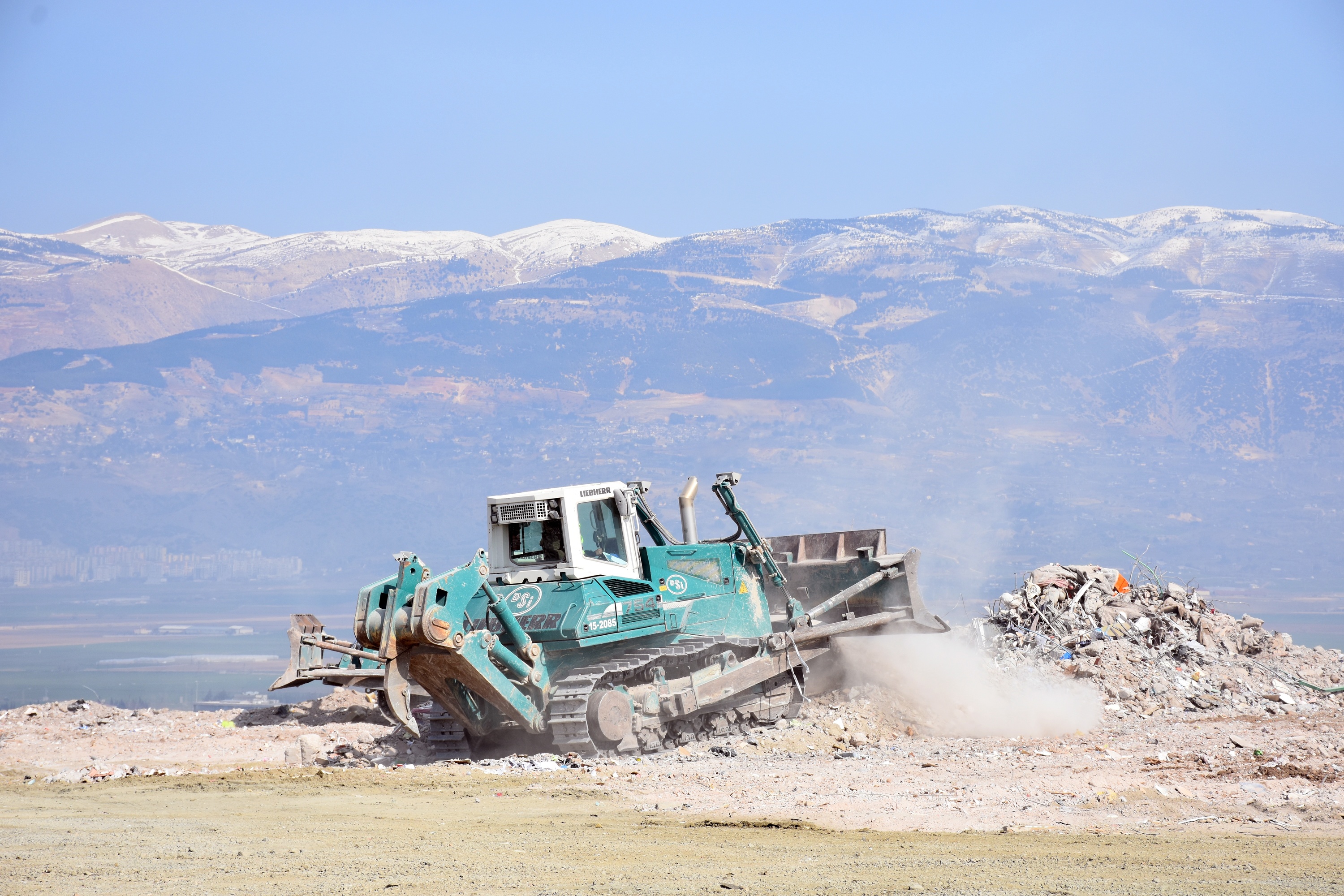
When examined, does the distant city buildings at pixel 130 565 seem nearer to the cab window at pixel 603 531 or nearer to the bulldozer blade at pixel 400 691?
the cab window at pixel 603 531

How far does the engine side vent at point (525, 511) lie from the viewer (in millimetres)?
14312

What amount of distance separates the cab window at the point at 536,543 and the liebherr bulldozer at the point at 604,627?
17mm

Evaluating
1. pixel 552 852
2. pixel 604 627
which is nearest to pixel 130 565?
pixel 604 627

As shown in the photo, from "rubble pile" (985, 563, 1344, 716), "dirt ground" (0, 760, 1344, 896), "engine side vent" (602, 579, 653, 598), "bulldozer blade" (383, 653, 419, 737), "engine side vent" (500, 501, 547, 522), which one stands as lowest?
"rubble pile" (985, 563, 1344, 716)

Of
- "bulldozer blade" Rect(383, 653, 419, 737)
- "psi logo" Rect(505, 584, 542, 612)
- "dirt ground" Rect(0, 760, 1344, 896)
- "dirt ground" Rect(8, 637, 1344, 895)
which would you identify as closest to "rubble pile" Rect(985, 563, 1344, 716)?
"dirt ground" Rect(8, 637, 1344, 895)

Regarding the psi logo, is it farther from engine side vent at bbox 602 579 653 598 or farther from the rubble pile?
the rubble pile

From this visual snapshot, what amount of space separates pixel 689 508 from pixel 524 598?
2.75m

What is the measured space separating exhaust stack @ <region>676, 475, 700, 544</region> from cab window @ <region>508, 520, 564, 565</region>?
1896 mm

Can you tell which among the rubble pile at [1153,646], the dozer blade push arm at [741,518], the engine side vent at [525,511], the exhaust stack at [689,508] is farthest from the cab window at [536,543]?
the rubble pile at [1153,646]

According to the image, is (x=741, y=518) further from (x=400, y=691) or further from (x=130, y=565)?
(x=130, y=565)

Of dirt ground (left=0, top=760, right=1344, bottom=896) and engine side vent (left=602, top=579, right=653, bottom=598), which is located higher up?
engine side vent (left=602, top=579, right=653, bottom=598)

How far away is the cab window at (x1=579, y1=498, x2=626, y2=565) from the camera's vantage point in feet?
48.4

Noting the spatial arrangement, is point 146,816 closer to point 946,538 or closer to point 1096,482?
point 946,538

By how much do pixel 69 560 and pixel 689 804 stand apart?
622 ft
